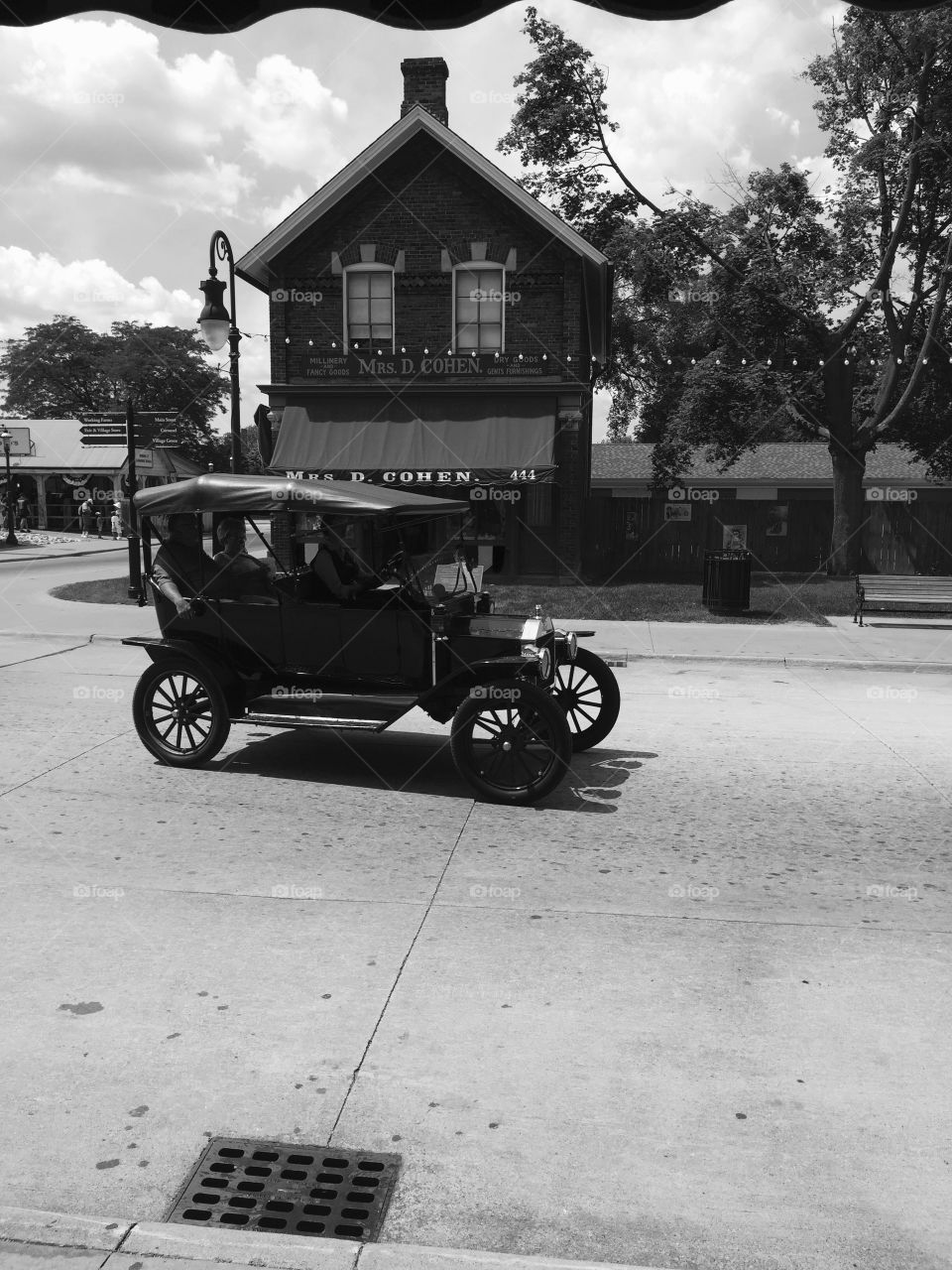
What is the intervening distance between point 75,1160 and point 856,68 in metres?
27.5

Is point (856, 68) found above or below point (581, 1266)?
above

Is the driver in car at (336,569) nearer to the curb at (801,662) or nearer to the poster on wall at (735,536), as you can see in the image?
the curb at (801,662)

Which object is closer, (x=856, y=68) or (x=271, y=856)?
(x=271, y=856)

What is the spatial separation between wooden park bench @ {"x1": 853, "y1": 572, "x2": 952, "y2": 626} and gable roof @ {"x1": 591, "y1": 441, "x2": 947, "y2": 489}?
2184 cm

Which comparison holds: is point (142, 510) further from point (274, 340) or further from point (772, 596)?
point (274, 340)

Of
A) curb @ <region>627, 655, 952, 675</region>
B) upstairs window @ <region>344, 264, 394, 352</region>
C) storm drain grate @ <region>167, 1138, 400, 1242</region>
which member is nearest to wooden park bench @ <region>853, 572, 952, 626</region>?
curb @ <region>627, 655, 952, 675</region>

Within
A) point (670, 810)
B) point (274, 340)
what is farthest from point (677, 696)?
point (274, 340)

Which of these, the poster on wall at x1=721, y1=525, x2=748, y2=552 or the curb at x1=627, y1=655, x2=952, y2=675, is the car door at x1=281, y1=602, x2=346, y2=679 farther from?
the poster on wall at x1=721, y1=525, x2=748, y2=552

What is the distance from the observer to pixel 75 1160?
10.2ft

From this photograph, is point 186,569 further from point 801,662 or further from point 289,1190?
point 801,662

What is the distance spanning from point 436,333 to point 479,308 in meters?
1.11

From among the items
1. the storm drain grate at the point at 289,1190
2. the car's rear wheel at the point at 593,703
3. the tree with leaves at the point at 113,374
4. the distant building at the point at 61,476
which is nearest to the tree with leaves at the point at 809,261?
the car's rear wheel at the point at 593,703

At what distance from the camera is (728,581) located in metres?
18.0

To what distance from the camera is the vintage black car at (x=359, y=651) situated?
7.04 m
